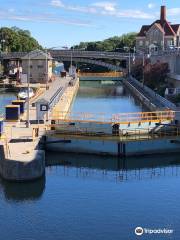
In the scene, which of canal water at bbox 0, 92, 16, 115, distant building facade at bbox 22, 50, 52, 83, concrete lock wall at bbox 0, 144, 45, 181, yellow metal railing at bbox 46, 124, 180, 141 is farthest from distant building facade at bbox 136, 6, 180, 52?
concrete lock wall at bbox 0, 144, 45, 181

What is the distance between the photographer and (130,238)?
1043 inches

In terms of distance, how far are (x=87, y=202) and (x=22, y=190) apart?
185 inches

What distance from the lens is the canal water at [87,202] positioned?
27.4m

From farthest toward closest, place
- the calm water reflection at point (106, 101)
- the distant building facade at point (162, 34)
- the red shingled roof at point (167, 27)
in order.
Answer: the red shingled roof at point (167, 27)
the distant building facade at point (162, 34)
the calm water reflection at point (106, 101)

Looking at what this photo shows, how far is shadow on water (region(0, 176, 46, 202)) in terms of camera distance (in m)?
33.2

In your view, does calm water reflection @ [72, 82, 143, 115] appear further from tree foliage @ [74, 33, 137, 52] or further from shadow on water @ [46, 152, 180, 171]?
tree foliage @ [74, 33, 137, 52]

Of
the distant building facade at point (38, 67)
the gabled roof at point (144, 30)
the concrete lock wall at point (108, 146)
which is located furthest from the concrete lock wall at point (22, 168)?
the gabled roof at point (144, 30)

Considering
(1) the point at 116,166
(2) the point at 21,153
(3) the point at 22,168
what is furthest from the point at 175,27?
(3) the point at 22,168

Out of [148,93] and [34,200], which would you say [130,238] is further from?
[148,93]

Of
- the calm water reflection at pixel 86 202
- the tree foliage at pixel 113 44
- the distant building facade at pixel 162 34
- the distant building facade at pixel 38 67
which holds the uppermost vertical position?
the distant building facade at pixel 162 34

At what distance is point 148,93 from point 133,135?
40.0 metres

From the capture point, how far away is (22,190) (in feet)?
112

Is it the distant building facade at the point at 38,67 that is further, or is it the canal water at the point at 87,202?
the distant building facade at the point at 38,67

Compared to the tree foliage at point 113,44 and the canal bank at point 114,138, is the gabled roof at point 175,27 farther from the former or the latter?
the canal bank at point 114,138
